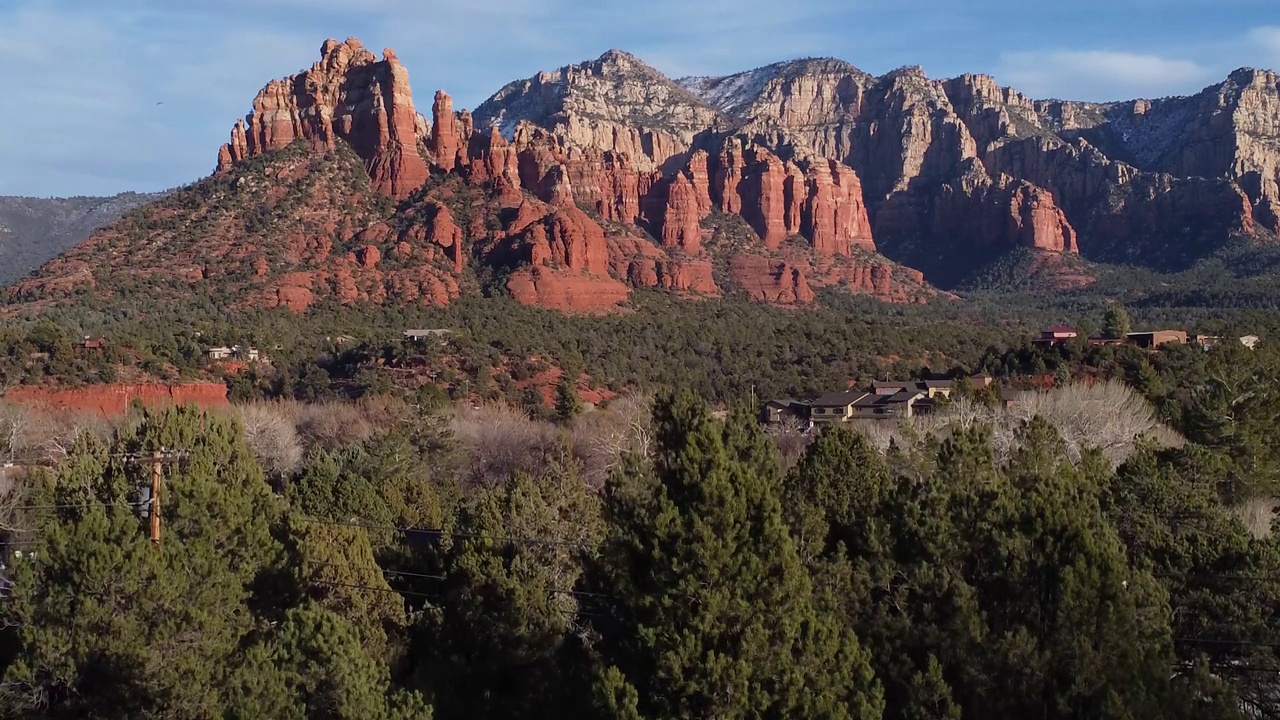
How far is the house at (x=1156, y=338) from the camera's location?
252ft

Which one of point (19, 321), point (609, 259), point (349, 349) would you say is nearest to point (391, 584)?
point (349, 349)

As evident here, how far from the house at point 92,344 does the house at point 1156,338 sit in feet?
193

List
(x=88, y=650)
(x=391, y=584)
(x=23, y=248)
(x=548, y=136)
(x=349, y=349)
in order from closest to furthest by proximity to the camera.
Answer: (x=88, y=650), (x=391, y=584), (x=349, y=349), (x=548, y=136), (x=23, y=248)

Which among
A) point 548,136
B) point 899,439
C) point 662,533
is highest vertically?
point 548,136

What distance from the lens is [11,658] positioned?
74.1ft

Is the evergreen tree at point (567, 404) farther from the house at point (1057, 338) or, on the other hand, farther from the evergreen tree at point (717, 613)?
the evergreen tree at point (717, 613)

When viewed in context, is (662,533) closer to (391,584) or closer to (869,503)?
(869,503)

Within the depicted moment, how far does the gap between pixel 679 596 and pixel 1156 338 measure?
66424 mm

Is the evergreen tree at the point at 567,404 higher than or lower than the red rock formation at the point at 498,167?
lower

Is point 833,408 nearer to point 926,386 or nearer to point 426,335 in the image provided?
point 926,386

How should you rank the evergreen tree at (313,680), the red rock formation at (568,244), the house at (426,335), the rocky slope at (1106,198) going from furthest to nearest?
1. the rocky slope at (1106,198)
2. the red rock formation at (568,244)
3. the house at (426,335)
4. the evergreen tree at (313,680)

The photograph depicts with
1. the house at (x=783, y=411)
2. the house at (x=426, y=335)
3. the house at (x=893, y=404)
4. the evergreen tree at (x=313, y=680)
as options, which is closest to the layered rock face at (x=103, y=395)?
the house at (x=426, y=335)

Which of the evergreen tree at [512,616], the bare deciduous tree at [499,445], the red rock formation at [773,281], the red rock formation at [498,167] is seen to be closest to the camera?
the evergreen tree at [512,616]

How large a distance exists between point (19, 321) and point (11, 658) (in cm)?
6515
